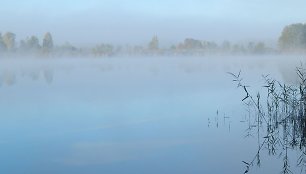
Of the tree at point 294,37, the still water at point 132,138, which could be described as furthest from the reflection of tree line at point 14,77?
the tree at point 294,37

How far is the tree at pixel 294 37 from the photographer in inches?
1662

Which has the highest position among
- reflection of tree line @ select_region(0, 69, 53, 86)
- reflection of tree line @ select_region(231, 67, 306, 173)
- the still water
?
reflection of tree line @ select_region(231, 67, 306, 173)

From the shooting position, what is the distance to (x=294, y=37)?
140ft

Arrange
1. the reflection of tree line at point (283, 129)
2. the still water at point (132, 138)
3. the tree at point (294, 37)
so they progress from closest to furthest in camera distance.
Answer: the still water at point (132, 138) → the reflection of tree line at point (283, 129) → the tree at point (294, 37)

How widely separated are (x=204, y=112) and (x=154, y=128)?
1.71 m

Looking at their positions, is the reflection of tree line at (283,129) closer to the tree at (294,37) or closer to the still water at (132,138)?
the still water at (132,138)

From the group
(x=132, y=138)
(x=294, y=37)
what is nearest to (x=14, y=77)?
(x=132, y=138)

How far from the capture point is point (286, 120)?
648 centimetres

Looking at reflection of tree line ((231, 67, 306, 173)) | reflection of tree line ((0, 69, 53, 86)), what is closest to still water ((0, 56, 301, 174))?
reflection of tree line ((231, 67, 306, 173))

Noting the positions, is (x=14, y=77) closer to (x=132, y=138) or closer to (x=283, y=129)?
(x=132, y=138)

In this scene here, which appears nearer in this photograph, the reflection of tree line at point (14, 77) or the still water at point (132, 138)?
the still water at point (132, 138)

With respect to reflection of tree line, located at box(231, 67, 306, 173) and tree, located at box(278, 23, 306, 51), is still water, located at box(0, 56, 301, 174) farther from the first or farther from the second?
tree, located at box(278, 23, 306, 51)

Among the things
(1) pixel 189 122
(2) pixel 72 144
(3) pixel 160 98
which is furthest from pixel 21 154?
(3) pixel 160 98

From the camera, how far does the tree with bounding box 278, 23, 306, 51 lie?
42.2m
